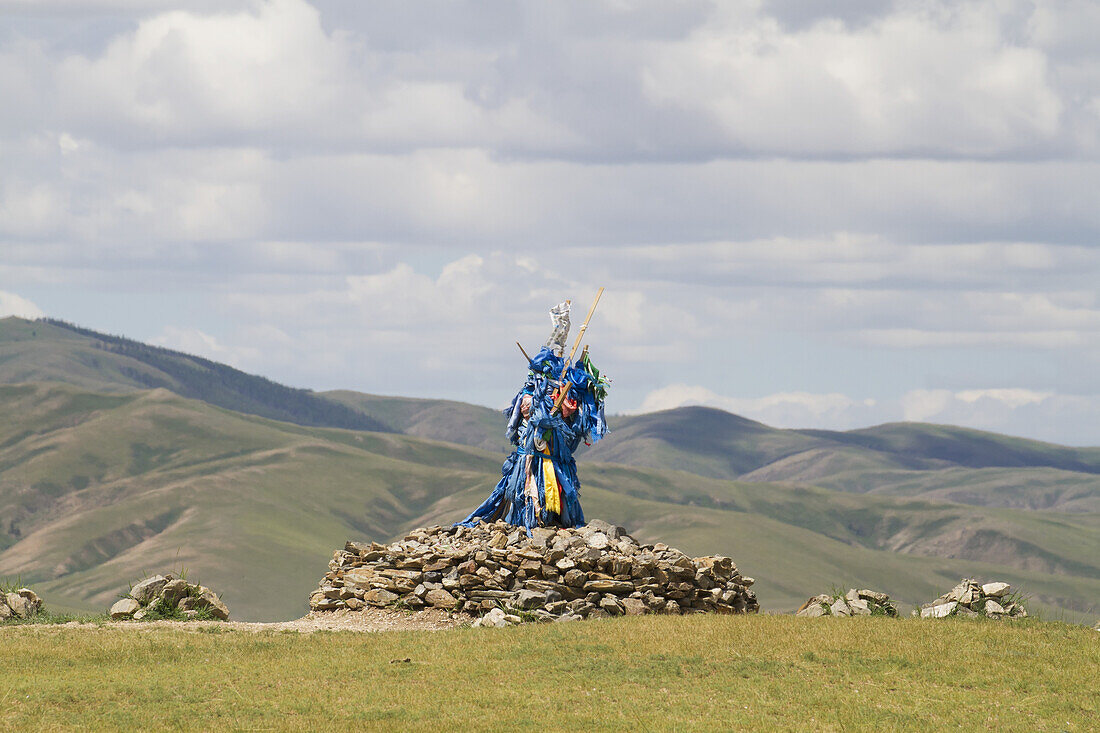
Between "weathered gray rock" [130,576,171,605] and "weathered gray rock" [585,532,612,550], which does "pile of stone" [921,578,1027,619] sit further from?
"weathered gray rock" [130,576,171,605]

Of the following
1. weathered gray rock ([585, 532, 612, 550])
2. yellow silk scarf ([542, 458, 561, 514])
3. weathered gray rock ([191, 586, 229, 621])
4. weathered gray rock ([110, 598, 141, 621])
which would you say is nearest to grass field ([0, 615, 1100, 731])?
weathered gray rock ([110, 598, 141, 621])

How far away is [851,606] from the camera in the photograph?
31953 millimetres

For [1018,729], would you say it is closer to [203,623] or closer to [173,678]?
[173,678]

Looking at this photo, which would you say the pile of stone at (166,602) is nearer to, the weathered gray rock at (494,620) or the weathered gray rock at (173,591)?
the weathered gray rock at (173,591)

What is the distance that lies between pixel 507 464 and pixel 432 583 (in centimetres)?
504

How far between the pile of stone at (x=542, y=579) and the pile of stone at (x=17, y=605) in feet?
21.7

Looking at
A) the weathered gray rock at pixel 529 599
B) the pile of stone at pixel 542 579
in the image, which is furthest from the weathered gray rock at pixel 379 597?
the weathered gray rock at pixel 529 599

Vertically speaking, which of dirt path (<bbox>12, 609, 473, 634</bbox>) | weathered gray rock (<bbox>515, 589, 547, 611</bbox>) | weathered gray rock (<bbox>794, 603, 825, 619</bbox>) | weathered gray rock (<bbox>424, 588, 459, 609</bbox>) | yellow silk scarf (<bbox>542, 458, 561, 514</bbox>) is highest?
yellow silk scarf (<bbox>542, 458, 561, 514</bbox>)

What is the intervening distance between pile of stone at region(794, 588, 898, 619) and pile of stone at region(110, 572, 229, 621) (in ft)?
45.6

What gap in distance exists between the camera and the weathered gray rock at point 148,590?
3212cm

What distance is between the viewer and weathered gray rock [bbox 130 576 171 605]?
32.1m

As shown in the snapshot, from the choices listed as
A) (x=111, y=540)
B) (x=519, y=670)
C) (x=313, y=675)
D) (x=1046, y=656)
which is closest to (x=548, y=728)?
(x=519, y=670)

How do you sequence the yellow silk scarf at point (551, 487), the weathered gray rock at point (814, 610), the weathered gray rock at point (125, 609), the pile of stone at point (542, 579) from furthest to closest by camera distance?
1. the yellow silk scarf at point (551, 487)
2. the weathered gray rock at point (814, 610)
3. the weathered gray rock at point (125, 609)
4. the pile of stone at point (542, 579)

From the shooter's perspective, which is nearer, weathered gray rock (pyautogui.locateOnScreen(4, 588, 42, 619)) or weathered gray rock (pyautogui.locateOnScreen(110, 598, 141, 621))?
weathered gray rock (pyautogui.locateOnScreen(110, 598, 141, 621))
